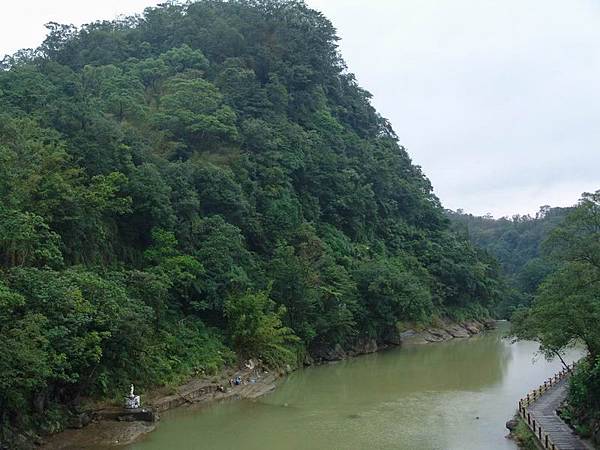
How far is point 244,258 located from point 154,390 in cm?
1206

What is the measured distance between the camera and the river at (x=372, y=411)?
20.9 metres

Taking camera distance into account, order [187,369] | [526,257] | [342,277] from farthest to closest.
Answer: [526,257], [342,277], [187,369]

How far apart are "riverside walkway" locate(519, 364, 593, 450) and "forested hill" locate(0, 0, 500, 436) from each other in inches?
524

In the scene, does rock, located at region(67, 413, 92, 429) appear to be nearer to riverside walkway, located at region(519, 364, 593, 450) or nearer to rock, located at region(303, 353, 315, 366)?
riverside walkway, located at region(519, 364, 593, 450)

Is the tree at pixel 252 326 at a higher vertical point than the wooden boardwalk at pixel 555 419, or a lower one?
higher

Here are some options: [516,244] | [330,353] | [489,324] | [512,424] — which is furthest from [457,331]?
[516,244]

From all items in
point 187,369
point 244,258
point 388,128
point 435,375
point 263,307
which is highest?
point 388,128

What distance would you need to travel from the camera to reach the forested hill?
2167 cm

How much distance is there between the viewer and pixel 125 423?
22.2 metres

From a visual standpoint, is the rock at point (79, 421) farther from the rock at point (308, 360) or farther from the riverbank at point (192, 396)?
the rock at point (308, 360)

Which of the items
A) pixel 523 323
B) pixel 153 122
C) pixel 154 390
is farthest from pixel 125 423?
pixel 153 122

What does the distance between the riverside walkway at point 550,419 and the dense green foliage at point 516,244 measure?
1935 inches

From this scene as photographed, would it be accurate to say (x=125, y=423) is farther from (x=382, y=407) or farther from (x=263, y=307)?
(x=263, y=307)

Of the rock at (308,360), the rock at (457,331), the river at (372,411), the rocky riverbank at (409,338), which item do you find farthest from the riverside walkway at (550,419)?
the rock at (457,331)
